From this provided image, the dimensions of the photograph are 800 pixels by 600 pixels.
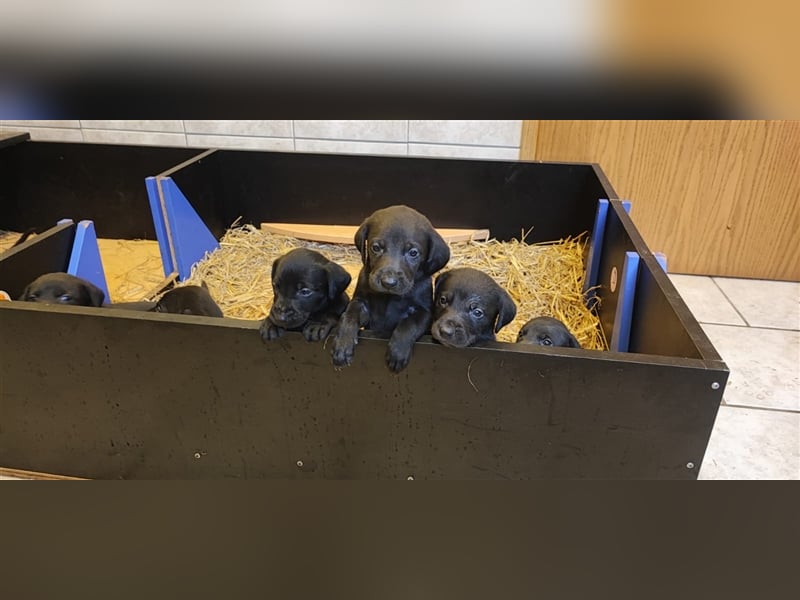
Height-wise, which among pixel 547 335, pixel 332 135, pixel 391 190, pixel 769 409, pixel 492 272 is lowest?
pixel 769 409

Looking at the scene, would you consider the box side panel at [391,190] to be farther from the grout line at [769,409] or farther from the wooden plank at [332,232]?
the grout line at [769,409]

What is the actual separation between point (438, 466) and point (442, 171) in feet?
6.67

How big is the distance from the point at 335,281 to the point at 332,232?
5.85ft

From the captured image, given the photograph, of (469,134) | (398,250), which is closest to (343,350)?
(398,250)

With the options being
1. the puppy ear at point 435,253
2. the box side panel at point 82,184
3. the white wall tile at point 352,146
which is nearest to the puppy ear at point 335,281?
the puppy ear at point 435,253

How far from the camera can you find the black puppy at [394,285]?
5.16ft

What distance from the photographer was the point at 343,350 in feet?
5.14

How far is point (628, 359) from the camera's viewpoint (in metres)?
1.46

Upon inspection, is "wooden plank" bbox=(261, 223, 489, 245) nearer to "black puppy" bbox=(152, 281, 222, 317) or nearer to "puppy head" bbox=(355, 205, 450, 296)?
"black puppy" bbox=(152, 281, 222, 317)

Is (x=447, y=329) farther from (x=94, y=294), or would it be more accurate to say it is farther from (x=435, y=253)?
(x=94, y=294)

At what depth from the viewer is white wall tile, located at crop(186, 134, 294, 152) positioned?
14.9 feet
